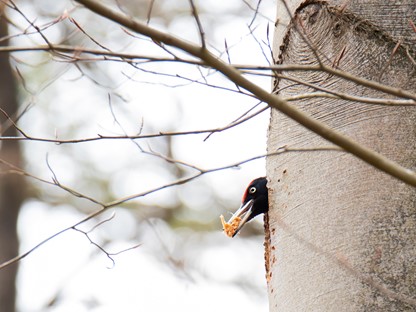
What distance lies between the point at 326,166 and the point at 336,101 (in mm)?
209

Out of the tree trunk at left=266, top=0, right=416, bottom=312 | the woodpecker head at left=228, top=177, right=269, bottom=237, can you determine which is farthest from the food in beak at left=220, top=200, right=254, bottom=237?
the tree trunk at left=266, top=0, right=416, bottom=312

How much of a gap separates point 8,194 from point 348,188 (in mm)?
5501

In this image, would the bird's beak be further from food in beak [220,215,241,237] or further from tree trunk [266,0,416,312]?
tree trunk [266,0,416,312]

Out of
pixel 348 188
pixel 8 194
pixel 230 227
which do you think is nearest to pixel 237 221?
pixel 230 227

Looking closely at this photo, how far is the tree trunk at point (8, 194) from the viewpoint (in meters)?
7.17

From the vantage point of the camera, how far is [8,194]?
7.63m

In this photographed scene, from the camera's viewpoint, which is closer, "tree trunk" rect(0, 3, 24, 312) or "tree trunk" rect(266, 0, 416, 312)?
"tree trunk" rect(266, 0, 416, 312)

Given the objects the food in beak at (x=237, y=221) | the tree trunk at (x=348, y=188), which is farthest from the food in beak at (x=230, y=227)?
the tree trunk at (x=348, y=188)

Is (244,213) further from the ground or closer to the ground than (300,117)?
further from the ground

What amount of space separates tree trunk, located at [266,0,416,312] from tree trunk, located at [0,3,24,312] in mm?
4516

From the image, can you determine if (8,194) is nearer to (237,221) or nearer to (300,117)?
(237,221)

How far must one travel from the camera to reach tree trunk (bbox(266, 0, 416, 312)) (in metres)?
2.45

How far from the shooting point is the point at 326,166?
2676 millimetres

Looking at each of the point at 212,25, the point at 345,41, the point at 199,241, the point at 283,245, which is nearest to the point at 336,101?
the point at 345,41
